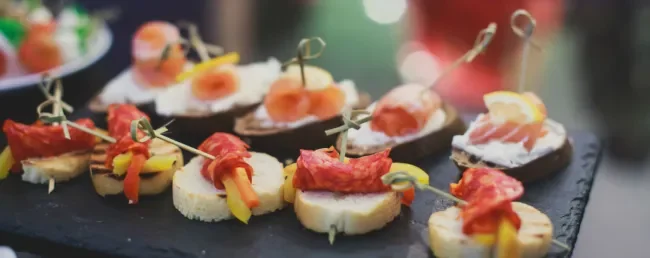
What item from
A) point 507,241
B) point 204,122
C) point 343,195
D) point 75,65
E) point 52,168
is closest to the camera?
point 507,241

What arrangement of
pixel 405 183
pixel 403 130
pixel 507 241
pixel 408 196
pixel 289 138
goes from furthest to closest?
pixel 289 138 → pixel 403 130 → pixel 408 196 → pixel 405 183 → pixel 507 241

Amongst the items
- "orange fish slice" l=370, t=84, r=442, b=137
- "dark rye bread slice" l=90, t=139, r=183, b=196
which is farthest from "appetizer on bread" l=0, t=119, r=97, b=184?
"orange fish slice" l=370, t=84, r=442, b=137

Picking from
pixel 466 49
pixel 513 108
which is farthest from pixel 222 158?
pixel 466 49

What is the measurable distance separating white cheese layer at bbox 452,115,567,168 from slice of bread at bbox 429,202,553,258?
14.8 inches

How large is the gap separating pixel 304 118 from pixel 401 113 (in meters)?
0.39

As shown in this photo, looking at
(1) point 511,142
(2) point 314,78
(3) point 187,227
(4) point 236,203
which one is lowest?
(3) point 187,227

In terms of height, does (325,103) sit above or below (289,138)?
above

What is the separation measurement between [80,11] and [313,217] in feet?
7.69

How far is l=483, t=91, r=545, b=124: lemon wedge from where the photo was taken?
2.66 metres

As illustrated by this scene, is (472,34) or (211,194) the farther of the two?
(472,34)

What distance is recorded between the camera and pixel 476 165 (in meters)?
2.65

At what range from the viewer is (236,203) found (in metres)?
2.42

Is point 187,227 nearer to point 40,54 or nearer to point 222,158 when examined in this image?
point 222,158

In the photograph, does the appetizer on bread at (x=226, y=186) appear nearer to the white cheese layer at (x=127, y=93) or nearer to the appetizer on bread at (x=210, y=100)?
the appetizer on bread at (x=210, y=100)
